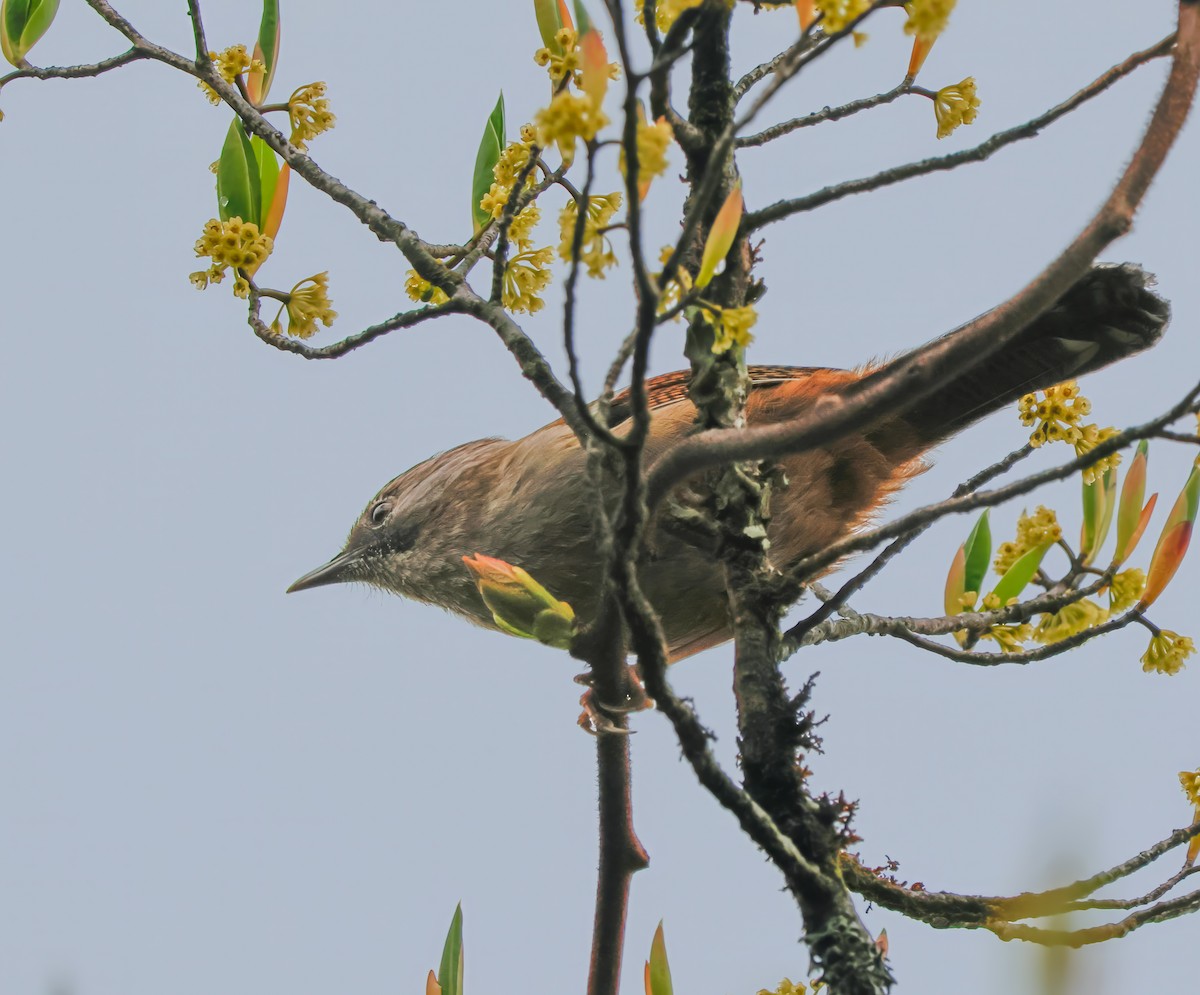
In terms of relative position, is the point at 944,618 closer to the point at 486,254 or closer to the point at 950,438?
the point at 950,438

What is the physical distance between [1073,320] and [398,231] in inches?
77.4

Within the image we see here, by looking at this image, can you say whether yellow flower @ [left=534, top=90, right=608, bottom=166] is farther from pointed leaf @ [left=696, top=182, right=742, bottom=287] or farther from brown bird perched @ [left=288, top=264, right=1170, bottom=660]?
brown bird perched @ [left=288, top=264, right=1170, bottom=660]

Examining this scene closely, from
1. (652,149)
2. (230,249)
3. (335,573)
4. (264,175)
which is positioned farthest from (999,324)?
(335,573)

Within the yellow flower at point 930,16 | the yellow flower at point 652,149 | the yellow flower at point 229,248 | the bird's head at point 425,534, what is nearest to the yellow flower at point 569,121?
the yellow flower at point 652,149

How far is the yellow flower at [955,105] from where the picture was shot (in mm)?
3270

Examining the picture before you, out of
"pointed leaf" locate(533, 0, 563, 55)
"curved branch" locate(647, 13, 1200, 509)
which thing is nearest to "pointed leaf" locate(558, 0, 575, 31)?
"pointed leaf" locate(533, 0, 563, 55)

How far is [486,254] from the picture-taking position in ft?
10.8

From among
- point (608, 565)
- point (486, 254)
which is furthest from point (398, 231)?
point (608, 565)

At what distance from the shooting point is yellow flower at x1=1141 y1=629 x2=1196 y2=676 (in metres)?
3.36

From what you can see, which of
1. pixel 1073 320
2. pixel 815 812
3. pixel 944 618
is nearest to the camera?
pixel 815 812

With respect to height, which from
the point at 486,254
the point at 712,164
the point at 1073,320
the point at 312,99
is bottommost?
the point at 712,164

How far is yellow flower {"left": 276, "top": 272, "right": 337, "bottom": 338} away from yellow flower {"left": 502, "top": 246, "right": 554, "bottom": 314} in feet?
1.65

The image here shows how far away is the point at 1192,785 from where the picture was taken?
3.16 m

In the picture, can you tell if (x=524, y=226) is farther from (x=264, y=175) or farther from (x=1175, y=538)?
(x=1175, y=538)
